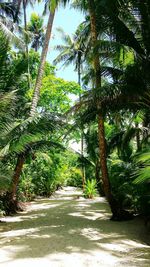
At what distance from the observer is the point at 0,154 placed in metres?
8.23

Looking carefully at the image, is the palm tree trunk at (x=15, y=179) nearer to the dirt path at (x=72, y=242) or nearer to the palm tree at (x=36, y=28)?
the dirt path at (x=72, y=242)

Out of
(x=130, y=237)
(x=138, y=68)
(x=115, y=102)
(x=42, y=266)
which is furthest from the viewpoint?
(x=115, y=102)

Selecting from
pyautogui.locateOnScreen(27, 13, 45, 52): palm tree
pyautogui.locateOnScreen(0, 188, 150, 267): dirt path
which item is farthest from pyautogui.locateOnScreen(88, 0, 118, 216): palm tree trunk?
pyautogui.locateOnScreen(27, 13, 45, 52): palm tree

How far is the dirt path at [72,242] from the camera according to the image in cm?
515

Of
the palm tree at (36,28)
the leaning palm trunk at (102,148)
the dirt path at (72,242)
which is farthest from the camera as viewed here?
the palm tree at (36,28)

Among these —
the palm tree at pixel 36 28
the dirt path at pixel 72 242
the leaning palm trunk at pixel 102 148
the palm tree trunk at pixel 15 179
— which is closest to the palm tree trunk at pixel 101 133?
the leaning palm trunk at pixel 102 148

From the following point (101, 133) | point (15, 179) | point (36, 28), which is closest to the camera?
point (101, 133)

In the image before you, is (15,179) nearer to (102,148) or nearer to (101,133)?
(102,148)

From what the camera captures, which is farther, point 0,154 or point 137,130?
point 137,130

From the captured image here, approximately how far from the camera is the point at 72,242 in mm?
6391

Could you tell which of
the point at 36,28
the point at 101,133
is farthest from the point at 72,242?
the point at 36,28

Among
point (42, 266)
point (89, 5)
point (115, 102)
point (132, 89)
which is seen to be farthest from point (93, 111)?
point (42, 266)

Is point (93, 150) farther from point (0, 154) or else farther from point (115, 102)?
point (0, 154)

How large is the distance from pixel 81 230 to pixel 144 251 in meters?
2.14
